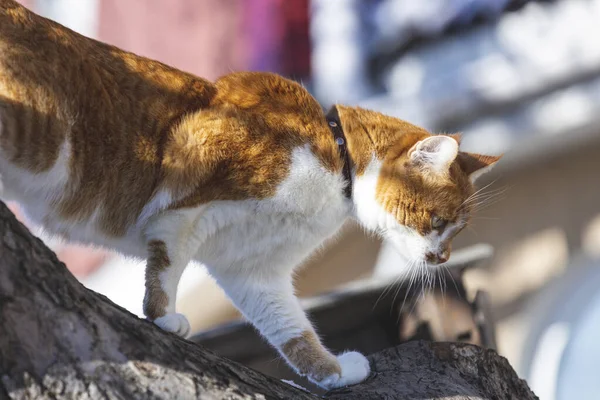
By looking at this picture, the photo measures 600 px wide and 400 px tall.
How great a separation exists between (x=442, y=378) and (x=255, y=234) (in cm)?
51

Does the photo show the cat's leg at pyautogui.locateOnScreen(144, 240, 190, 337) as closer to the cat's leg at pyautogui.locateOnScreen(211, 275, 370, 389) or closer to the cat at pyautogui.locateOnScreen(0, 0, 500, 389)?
the cat at pyautogui.locateOnScreen(0, 0, 500, 389)

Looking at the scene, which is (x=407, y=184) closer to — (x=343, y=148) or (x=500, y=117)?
(x=343, y=148)

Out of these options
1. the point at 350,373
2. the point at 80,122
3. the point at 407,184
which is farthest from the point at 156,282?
the point at 407,184

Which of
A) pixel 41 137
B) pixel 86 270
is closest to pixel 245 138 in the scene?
pixel 41 137

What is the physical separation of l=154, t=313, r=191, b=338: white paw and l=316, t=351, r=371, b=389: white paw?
0.39 meters

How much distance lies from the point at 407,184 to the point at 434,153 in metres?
0.10

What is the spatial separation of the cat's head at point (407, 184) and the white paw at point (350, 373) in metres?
0.31

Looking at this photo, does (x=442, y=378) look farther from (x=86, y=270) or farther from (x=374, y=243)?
(x=86, y=270)

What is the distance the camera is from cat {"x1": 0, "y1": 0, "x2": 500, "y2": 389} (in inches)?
52.6

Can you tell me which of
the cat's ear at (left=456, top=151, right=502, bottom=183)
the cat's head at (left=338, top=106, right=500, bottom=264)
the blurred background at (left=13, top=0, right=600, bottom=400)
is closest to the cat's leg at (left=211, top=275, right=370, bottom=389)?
the cat's head at (left=338, top=106, right=500, bottom=264)

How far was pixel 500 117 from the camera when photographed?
117 inches

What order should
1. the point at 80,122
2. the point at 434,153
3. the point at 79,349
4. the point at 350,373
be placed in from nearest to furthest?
the point at 79,349
the point at 80,122
the point at 350,373
the point at 434,153

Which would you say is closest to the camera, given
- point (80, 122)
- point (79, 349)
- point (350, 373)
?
point (79, 349)

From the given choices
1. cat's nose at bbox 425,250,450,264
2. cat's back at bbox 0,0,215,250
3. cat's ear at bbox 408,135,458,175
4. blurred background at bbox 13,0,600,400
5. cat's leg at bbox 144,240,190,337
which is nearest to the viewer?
cat's back at bbox 0,0,215,250
